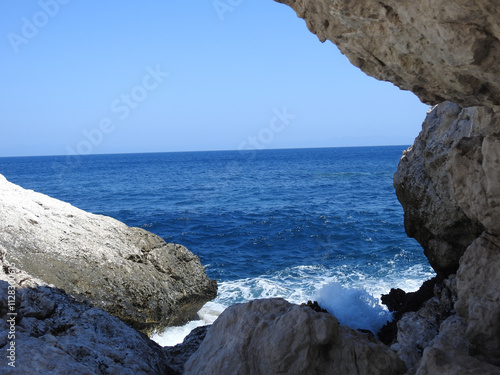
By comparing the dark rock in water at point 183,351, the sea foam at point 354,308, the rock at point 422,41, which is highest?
the rock at point 422,41

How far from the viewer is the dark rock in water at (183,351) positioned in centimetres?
740

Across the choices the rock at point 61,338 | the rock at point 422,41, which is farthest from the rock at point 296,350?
the rock at point 422,41

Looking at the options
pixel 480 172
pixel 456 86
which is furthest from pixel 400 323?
pixel 456 86

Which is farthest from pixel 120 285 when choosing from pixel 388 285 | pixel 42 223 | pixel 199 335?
pixel 388 285

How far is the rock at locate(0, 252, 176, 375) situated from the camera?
5.41 metres

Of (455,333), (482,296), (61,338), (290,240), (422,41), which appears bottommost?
(290,240)

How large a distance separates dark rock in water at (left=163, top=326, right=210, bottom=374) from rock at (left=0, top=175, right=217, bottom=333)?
163 inches

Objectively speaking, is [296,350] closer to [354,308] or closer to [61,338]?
[61,338]

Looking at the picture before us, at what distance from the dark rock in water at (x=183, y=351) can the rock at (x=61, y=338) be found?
0.23 metres

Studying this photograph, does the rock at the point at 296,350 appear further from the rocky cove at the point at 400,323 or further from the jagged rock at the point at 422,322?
the jagged rock at the point at 422,322

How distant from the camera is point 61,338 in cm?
627

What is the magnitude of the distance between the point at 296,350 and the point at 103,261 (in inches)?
325

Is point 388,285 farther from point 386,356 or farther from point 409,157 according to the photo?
point 386,356

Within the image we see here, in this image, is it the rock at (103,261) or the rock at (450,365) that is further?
the rock at (103,261)
